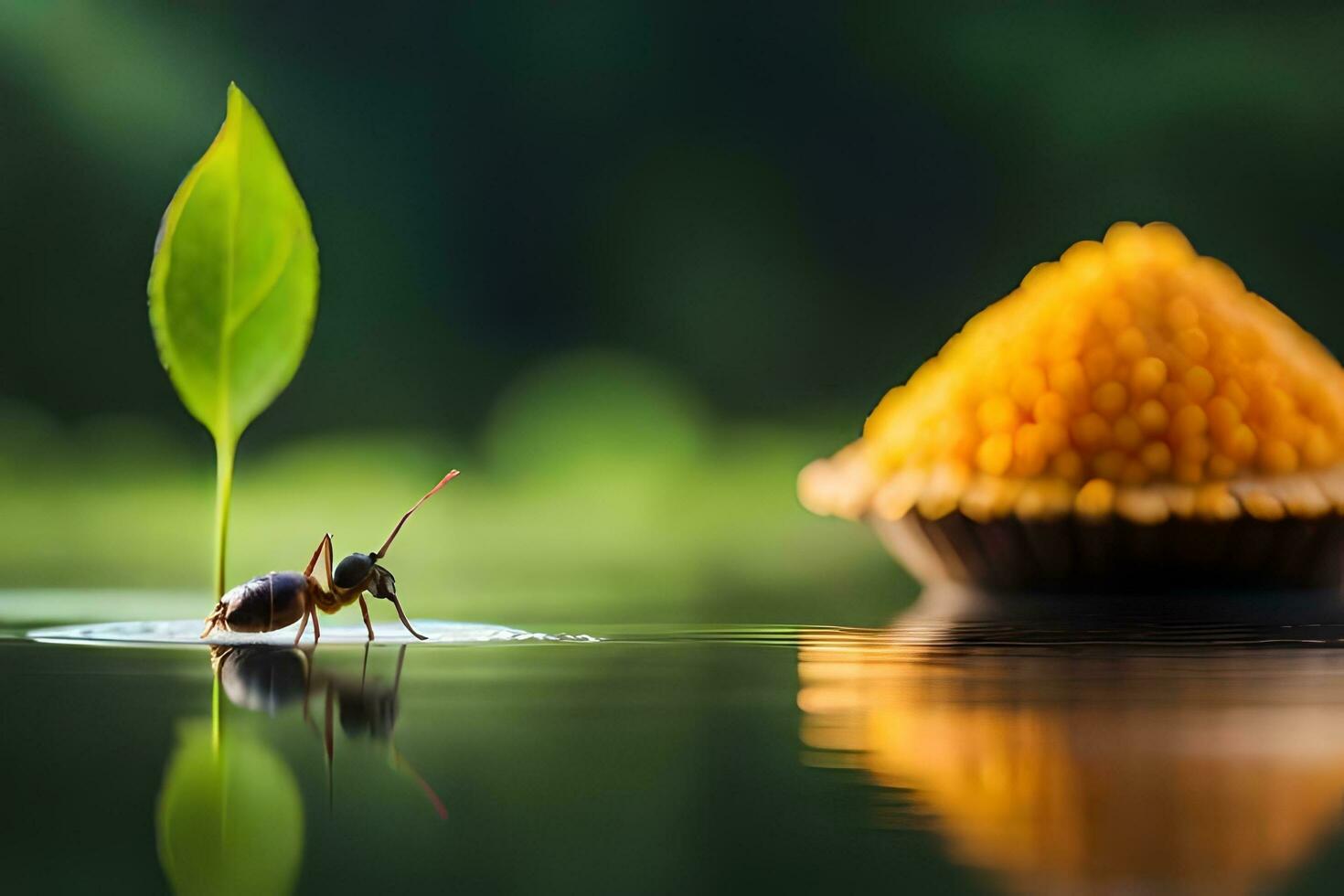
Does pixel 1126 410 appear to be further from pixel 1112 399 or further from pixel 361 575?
pixel 361 575

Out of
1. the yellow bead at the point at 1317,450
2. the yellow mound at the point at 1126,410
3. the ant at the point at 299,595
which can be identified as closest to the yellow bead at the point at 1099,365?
the yellow mound at the point at 1126,410

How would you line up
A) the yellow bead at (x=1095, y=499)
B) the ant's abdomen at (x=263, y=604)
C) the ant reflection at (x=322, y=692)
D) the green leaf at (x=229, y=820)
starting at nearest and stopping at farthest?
the green leaf at (x=229, y=820) → the ant reflection at (x=322, y=692) → the ant's abdomen at (x=263, y=604) → the yellow bead at (x=1095, y=499)

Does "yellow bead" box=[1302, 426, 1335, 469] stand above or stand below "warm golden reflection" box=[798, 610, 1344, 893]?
above

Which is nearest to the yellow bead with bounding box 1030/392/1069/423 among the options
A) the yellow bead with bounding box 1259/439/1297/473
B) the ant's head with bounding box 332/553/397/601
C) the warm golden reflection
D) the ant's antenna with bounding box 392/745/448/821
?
the yellow bead with bounding box 1259/439/1297/473

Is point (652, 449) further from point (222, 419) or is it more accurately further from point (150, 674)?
point (150, 674)

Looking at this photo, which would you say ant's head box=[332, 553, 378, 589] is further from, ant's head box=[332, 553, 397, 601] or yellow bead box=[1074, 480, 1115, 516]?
yellow bead box=[1074, 480, 1115, 516]

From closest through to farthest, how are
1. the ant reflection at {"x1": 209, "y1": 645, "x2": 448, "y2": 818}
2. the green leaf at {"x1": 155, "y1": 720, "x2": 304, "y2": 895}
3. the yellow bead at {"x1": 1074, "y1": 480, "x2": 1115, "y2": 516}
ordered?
the green leaf at {"x1": 155, "y1": 720, "x2": 304, "y2": 895} → the ant reflection at {"x1": 209, "y1": 645, "x2": 448, "y2": 818} → the yellow bead at {"x1": 1074, "y1": 480, "x2": 1115, "y2": 516}

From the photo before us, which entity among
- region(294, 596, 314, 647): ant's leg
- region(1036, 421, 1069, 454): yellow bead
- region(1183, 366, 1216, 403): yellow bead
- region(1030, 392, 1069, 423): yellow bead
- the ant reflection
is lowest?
the ant reflection

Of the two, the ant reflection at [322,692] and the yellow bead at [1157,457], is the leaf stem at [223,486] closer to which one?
the ant reflection at [322,692]
